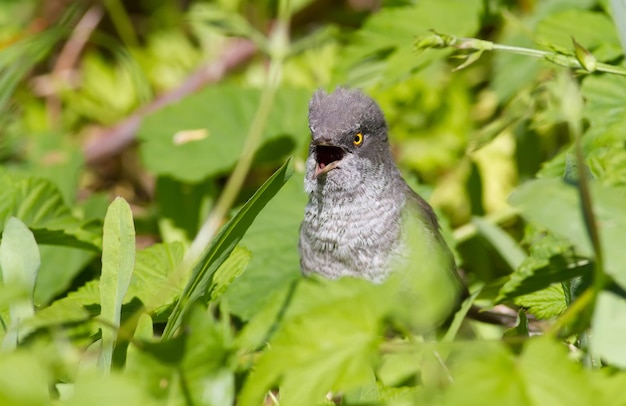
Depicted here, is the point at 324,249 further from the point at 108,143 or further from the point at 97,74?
the point at 97,74

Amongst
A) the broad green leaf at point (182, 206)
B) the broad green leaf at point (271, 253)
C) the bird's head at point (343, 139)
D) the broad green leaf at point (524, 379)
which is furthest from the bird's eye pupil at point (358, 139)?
the broad green leaf at point (524, 379)

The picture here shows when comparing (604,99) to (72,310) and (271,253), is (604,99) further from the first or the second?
(72,310)

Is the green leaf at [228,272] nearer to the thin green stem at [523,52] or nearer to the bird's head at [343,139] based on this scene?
the bird's head at [343,139]

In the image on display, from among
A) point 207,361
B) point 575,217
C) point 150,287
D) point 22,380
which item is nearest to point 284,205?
point 150,287

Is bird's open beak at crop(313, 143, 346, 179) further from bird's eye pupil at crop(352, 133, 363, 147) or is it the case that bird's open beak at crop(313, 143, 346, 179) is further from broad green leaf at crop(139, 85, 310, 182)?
broad green leaf at crop(139, 85, 310, 182)

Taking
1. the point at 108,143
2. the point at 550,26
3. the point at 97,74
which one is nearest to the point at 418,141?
the point at 550,26

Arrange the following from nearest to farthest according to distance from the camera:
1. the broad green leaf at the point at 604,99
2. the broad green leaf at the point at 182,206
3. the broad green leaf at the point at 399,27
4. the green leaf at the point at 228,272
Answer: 1. the green leaf at the point at 228,272
2. the broad green leaf at the point at 604,99
3. the broad green leaf at the point at 399,27
4. the broad green leaf at the point at 182,206

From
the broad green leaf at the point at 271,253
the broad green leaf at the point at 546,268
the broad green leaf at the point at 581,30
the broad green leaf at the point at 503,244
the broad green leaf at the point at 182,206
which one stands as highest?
the broad green leaf at the point at 581,30
